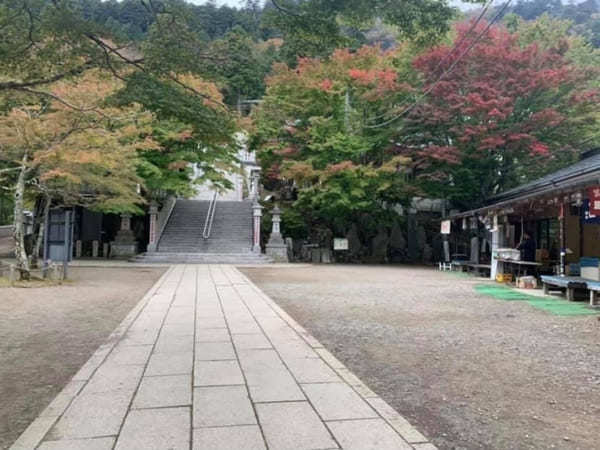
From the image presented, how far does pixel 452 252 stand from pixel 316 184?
8.35 metres

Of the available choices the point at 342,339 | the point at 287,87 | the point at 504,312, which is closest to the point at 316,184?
the point at 287,87

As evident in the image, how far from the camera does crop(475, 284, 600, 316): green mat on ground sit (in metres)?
7.78

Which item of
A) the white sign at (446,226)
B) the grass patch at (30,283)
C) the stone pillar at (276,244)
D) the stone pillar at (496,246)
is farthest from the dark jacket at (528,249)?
the grass patch at (30,283)

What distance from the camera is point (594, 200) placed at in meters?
9.05

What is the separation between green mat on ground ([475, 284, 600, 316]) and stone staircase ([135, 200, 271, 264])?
31.9ft

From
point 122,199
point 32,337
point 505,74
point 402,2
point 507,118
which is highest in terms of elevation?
point 505,74

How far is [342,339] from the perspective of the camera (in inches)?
213

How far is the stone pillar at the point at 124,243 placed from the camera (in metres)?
19.8

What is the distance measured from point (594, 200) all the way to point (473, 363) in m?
6.49

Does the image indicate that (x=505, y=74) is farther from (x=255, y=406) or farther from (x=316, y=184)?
(x=255, y=406)

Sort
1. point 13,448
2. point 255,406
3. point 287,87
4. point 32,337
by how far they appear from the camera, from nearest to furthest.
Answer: point 13,448 < point 255,406 < point 32,337 < point 287,87

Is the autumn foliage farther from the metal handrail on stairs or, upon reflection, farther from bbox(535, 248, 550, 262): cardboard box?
the metal handrail on stairs

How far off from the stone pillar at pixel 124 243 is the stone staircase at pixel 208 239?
1.34 m

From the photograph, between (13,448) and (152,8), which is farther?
(152,8)
